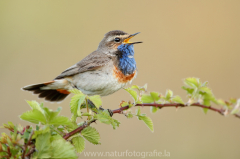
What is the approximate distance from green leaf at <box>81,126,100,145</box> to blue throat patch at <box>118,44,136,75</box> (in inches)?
102

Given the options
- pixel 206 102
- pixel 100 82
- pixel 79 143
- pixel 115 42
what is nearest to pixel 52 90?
pixel 100 82

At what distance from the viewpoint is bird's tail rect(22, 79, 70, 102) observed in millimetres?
4684

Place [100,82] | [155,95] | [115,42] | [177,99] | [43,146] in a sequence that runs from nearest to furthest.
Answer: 1. [43,146]
2. [177,99]
3. [155,95]
4. [100,82]
5. [115,42]

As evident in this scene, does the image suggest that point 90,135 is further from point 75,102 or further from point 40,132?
point 40,132

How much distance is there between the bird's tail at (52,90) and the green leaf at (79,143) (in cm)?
290

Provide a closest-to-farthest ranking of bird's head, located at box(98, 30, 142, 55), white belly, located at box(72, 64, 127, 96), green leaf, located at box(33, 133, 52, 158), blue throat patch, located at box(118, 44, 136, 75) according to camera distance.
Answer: green leaf, located at box(33, 133, 52, 158) → white belly, located at box(72, 64, 127, 96) → blue throat patch, located at box(118, 44, 136, 75) → bird's head, located at box(98, 30, 142, 55)

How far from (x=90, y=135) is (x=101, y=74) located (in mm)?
2581

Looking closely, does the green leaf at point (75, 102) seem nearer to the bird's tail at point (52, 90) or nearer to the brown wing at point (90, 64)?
the brown wing at point (90, 64)

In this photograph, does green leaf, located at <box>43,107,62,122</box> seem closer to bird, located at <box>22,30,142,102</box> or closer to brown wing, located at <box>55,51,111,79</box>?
bird, located at <box>22,30,142,102</box>

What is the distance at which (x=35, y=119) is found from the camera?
1545mm

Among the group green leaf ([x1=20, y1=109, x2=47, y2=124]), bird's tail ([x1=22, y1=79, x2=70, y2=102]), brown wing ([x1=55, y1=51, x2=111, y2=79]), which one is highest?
green leaf ([x1=20, y1=109, x2=47, y2=124])

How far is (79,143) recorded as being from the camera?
190 cm

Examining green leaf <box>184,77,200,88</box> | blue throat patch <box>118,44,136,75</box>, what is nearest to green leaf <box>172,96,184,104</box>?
green leaf <box>184,77,200,88</box>

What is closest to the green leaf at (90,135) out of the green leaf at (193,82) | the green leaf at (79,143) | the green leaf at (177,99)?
the green leaf at (79,143)
